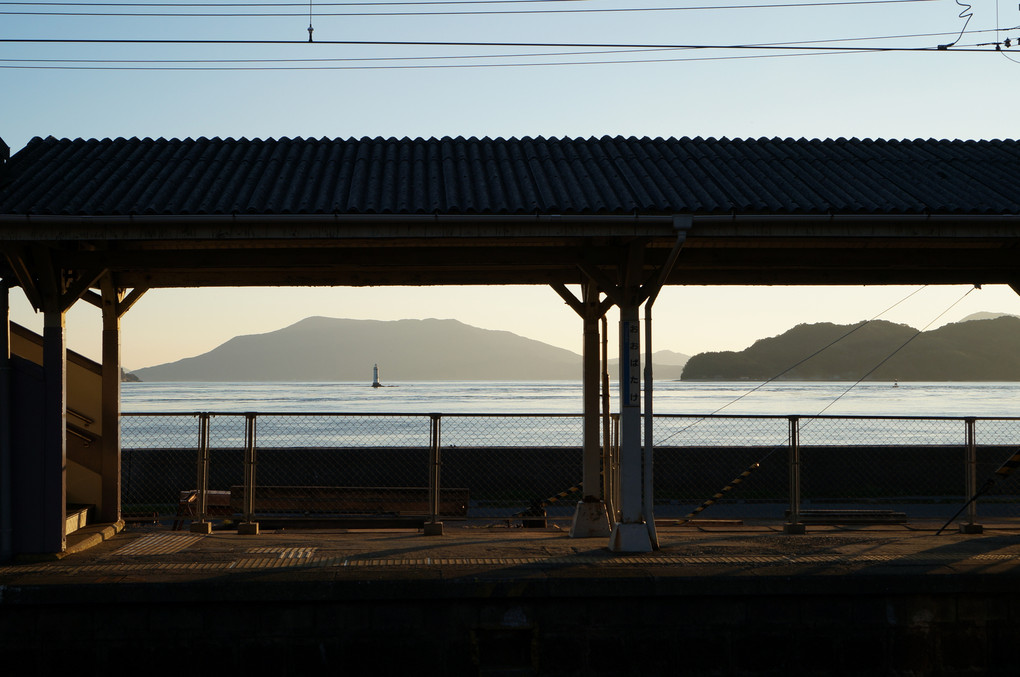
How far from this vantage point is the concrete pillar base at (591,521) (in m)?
10.1

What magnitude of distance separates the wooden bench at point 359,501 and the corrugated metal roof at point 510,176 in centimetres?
542

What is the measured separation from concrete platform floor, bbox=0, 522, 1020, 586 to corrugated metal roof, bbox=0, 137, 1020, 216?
2.97 meters

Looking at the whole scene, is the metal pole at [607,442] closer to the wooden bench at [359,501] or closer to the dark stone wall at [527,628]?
the dark stone wall at [527,628]

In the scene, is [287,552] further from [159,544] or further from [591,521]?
[591,521]

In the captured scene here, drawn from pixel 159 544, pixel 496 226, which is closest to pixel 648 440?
pixel 496 226

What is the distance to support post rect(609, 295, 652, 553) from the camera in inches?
335

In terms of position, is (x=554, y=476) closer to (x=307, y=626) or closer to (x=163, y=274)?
(x=163, y=274)

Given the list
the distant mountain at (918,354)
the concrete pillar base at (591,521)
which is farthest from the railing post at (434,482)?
the distant mountain at (918,354)

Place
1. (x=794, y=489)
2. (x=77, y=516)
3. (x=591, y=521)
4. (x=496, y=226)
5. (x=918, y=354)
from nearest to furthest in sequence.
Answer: (x=496, y=226) → (x=77, y=516) → (x=591, y=521) → (x=794, y=489) → (x=918, y=354)

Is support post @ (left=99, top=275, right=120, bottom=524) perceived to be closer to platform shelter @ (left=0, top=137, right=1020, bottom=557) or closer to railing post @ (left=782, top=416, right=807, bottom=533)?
platform shelter @ (left=0, top=137, right=1020, bottom=557)

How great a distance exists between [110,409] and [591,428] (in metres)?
5.39

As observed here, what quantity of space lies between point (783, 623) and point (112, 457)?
7279 mm

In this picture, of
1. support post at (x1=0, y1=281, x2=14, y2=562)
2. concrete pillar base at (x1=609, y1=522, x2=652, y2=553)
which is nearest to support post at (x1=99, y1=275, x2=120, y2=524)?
support post at (x1=0, y1=281, x2=14, y2=562)

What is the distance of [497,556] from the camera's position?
27.1 ft
